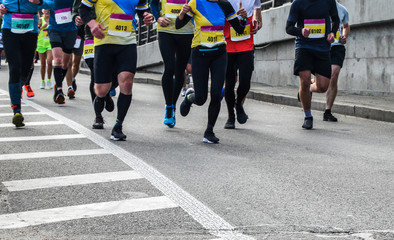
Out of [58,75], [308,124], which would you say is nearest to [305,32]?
[308,124]

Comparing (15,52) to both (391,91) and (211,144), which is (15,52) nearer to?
(211,144)

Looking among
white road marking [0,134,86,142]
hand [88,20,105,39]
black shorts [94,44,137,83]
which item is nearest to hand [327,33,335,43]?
black shorts [94,44,137,83]

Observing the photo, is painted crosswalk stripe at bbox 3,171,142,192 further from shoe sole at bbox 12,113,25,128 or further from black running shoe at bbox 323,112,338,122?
black running shoe at bbox 323,112,338,122

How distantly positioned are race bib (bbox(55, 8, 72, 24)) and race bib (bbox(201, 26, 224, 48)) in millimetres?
4613

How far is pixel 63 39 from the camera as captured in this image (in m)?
13.4

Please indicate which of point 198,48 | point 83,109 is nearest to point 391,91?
point 83,109

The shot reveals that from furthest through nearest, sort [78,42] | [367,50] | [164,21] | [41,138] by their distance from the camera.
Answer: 1. [367,50]
2. [78,42]
3. [164,21]
4. [41,138]

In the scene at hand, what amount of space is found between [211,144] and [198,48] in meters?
1.07

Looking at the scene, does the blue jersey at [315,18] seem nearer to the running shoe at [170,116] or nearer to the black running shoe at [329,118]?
the black running shoe at [329,118]

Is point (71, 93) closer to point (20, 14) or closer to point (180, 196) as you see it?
point (20, 14)

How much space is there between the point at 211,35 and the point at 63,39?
5300mm

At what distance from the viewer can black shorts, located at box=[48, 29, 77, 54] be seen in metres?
13.3

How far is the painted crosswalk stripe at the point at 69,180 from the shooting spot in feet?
19.9

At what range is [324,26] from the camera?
34.4ft
